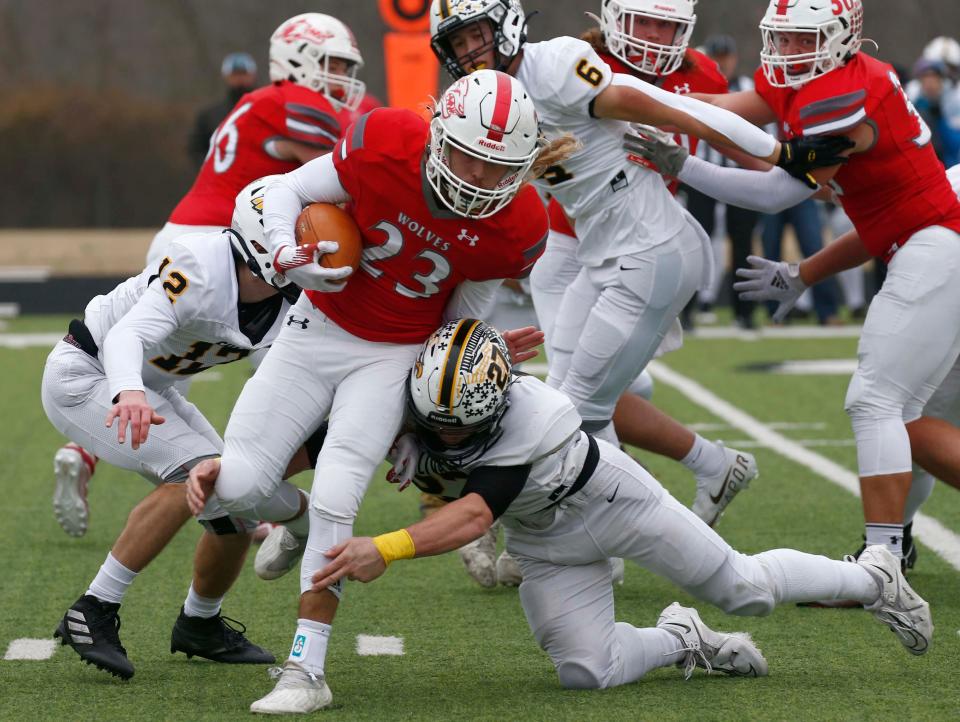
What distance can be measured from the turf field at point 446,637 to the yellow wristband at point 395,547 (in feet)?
1.27

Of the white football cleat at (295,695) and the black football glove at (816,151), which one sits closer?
the white football cleat at (295,695)

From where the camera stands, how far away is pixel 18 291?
44.8 feet

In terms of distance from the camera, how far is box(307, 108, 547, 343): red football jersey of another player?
12.4 feet

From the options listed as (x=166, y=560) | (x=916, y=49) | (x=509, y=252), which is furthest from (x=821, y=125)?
(x=916, y=49)

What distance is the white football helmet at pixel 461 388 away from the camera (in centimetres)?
355

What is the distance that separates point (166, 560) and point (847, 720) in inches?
102

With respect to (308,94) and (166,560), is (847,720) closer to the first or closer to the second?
(166,560)

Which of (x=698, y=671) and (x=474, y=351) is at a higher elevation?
(x=474, y=351)

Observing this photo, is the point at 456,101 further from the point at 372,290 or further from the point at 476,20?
the point at 476,20

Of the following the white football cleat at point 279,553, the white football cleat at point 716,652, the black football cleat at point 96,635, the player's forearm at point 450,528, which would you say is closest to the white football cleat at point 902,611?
the white football cleat at point 716,652

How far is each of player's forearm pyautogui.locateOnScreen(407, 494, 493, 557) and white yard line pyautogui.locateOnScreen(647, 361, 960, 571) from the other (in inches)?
84.7

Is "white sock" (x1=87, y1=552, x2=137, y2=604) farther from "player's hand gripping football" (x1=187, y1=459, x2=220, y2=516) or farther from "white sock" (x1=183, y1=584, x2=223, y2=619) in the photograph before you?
"player's hand gripping football" (x1=187, y1=459, x2=220, y2=516)

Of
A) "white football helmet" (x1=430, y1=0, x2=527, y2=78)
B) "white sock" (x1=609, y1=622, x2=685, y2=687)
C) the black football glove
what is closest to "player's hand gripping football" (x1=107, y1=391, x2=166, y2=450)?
"white sock" (x1=609, y1=622, x2=685, y2=687)

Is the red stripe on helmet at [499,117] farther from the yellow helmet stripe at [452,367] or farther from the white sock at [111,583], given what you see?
the white sock at [111,583]
